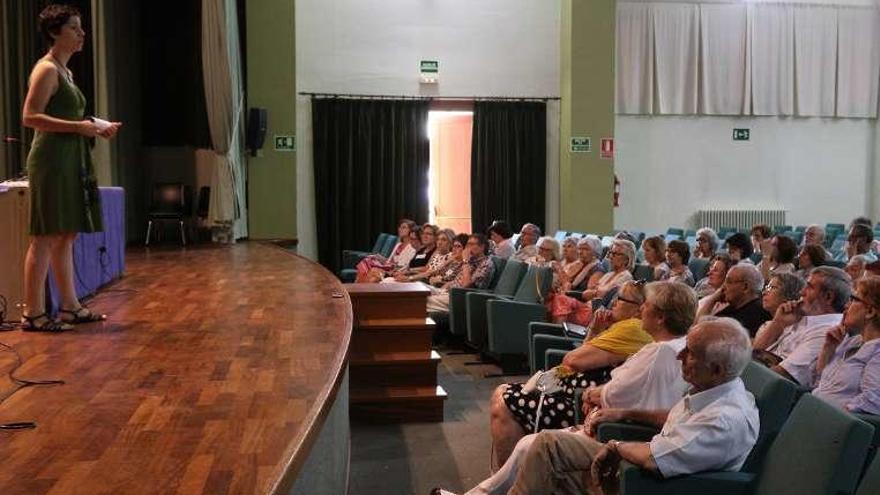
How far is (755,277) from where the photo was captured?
403cm

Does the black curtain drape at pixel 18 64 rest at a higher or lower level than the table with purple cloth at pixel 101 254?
higher

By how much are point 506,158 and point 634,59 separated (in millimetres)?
2525

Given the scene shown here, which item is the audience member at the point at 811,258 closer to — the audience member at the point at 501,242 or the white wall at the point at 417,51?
the audience member at the point at 501,242

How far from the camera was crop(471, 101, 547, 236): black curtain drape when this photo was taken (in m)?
11.4

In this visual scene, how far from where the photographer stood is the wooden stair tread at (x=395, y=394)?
4656 mm

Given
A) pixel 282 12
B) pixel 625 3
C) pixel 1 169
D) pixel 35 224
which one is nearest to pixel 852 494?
pixel 35 224

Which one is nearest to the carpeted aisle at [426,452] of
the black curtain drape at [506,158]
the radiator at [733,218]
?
the black curtain drape at [506,158]

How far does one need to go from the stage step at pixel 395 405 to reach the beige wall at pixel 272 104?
566 centimetres

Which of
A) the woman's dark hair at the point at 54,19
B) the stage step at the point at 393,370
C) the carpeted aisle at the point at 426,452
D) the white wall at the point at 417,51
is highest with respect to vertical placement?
the white wall at the point at 417,51

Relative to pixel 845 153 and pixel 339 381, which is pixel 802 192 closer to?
pixel 845 153

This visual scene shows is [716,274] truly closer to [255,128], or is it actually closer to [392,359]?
[392,359]

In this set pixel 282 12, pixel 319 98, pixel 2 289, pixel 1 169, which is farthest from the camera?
pixel 319 98

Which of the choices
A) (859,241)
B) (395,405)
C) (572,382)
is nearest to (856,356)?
(572,382)

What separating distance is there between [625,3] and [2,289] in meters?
10.2
